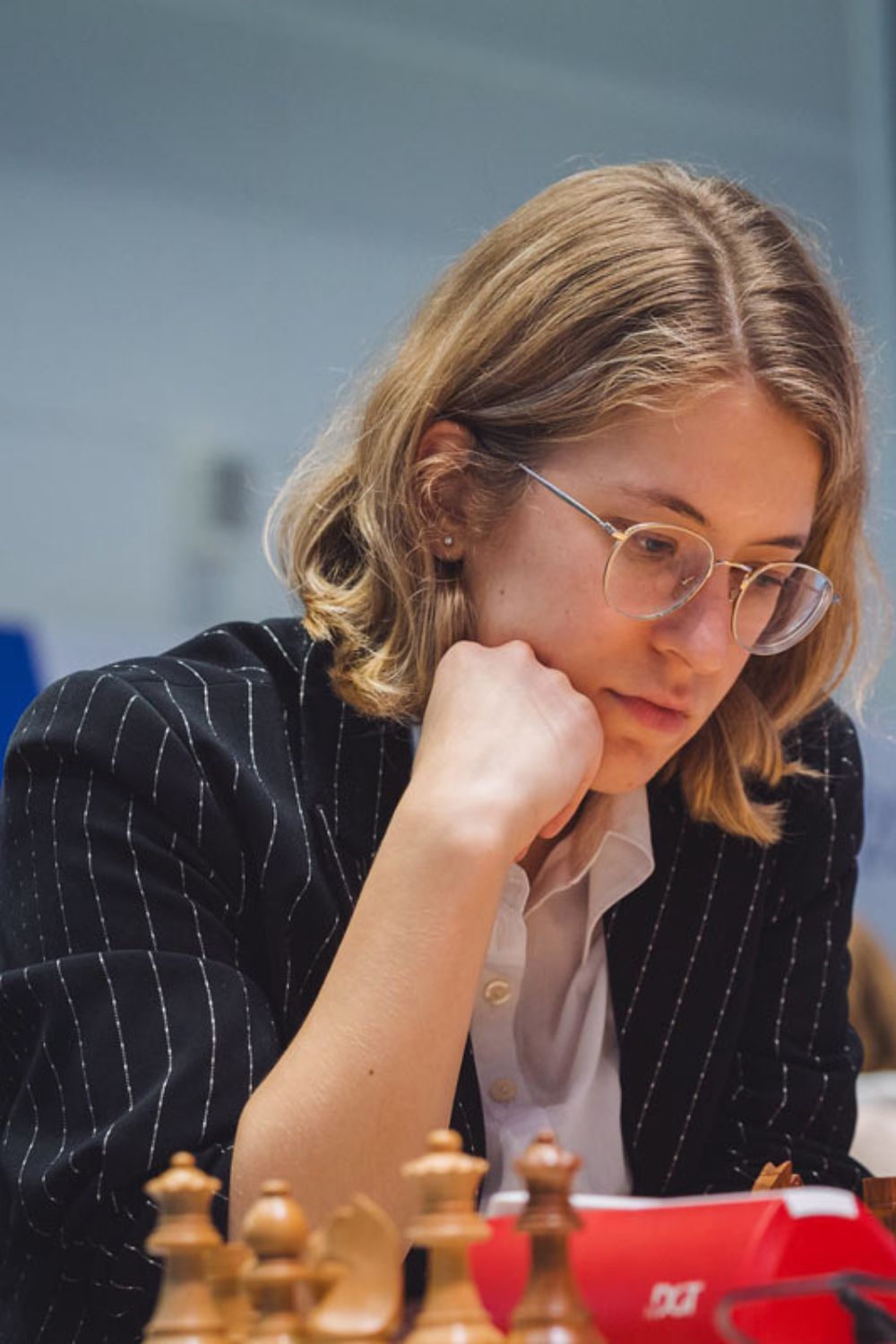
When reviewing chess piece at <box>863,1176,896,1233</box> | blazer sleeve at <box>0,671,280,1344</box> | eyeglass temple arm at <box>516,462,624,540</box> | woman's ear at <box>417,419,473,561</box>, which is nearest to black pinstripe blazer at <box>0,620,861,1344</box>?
blazer sleeve at <box>0,671,280,1344</box>

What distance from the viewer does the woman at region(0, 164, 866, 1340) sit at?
123cm

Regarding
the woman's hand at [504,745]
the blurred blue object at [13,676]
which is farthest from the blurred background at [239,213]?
the woman's hand at [504,745]

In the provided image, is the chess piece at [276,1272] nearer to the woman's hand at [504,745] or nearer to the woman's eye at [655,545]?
the woman's hand at [504,745]

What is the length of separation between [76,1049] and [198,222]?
2.57m

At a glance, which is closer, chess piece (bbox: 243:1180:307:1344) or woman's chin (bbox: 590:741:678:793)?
chess piece (bbox: 243:1180:307:1344)

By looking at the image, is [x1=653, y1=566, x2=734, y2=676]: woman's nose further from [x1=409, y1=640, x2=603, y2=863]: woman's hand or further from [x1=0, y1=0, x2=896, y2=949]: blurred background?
[x1=0, y1=0, x2=896, y2=949]: blurred background

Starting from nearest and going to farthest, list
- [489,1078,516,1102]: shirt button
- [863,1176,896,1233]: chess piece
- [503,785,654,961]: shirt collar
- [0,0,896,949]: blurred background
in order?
1. [863,1176,896,1233]: chess piece
2. [489,1078,516,1102]: shirt button
3. [503,785,654,961]: shirt collar
4. [0,0,896,949]: blurred background

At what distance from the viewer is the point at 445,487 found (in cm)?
162

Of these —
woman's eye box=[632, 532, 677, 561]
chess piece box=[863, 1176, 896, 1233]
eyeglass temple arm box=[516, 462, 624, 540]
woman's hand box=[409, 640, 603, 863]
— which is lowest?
chess piece box=[863, 1176, 896, 1233]

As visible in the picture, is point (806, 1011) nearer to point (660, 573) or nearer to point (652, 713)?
point (652, 713)

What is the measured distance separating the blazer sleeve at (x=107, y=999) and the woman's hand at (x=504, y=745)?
221 mm

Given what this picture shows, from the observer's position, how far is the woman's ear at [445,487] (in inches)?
63.2

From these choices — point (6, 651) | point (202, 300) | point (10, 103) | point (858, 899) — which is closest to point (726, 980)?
point (6, 651)

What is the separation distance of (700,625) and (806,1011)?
0.51 meters
